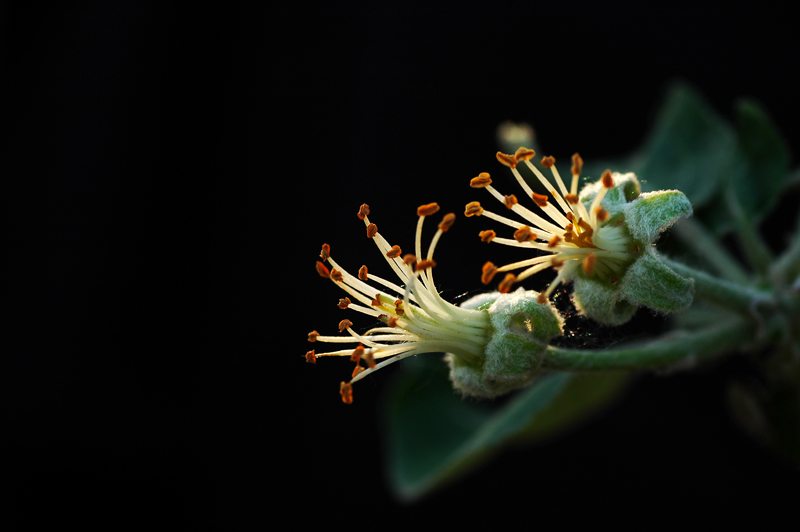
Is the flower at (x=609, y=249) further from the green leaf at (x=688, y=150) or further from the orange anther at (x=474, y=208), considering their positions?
the green leaf at (x=688, y=150)

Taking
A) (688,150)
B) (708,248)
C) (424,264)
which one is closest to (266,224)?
(688,150)

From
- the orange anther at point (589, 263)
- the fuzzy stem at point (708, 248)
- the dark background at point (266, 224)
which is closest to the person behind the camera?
the orange anther at point (589, 263)

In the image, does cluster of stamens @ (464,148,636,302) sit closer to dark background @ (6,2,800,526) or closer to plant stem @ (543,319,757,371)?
plant stem @ (543,319,757,371)

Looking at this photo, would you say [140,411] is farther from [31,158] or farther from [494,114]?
[494,114]

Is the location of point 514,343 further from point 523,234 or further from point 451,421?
point 451,421

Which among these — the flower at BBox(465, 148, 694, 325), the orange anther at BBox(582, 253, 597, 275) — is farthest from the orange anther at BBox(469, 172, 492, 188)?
the orange anther at BBox(582, 253, 597, 275)

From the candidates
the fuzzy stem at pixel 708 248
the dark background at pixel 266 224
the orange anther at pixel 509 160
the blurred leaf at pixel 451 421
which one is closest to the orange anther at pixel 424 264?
the orange anther at pixel 509 160

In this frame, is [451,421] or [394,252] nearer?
[394,252]
